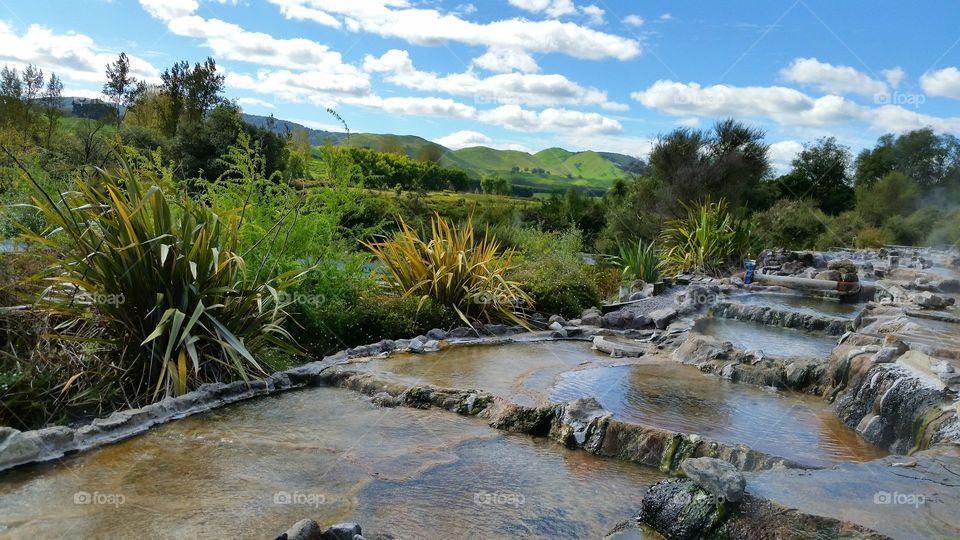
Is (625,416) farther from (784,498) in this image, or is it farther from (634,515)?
(784,498)

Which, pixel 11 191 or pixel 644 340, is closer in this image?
pixel 644 340

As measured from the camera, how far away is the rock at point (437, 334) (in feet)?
23.0

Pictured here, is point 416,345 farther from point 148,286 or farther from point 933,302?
point 933,302

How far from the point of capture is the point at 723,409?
15.7 feet

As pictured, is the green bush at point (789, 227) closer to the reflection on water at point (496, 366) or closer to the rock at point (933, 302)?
the rock at point (933, 302)

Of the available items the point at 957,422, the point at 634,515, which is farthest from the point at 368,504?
the point at 957,422

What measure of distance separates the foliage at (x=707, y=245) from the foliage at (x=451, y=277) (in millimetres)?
6532

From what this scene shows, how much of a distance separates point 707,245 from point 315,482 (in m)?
11.7

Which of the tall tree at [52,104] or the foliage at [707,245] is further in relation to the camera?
the tall tree at [52,104]

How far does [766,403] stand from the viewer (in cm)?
504

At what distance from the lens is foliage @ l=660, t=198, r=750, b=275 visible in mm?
13695

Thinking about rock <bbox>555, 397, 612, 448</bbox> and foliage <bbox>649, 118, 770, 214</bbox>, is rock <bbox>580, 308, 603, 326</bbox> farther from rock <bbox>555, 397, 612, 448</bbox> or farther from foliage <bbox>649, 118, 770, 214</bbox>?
foliage <bbox>649, 118, 770, 214</bbox>

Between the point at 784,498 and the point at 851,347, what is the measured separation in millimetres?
3094

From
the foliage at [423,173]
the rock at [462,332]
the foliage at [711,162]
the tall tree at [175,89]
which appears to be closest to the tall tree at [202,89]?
the tall tree at [175,89]
